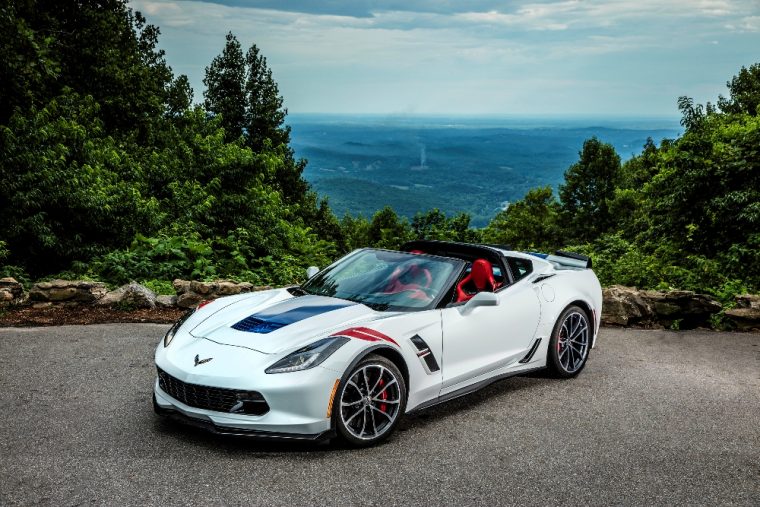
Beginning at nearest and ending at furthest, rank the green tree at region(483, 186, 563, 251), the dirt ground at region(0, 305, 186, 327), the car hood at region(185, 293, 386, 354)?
the car hood at region(185, 293, 386, 354)
the dirt ground at region(0, 305, 186, 327)
the green tree at region(483, 186, 563, 251)

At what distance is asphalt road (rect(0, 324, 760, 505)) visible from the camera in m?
4.07

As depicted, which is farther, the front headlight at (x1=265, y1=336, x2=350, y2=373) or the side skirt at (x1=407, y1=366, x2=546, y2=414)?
the side skirt at (x1=407, y1=366, x2=546, y2=414)

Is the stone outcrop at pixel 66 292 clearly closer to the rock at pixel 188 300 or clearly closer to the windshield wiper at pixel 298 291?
the rock at pixel 188 300

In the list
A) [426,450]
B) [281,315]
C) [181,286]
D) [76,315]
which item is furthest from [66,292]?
[426,450]

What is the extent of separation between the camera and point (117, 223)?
1283cm

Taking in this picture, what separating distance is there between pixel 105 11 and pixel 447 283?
76.8ft

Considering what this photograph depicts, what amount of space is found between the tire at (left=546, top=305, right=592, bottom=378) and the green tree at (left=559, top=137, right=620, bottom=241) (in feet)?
179

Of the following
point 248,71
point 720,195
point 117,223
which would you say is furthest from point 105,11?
point 720,195

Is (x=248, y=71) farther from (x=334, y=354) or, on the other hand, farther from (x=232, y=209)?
(x=334, y=354)

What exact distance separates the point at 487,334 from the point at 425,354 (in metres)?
0.76

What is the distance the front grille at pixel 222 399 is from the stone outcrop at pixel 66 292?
5.18m

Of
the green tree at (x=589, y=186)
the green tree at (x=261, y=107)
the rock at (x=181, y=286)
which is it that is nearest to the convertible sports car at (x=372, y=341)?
the rock at (x=181, y=286)

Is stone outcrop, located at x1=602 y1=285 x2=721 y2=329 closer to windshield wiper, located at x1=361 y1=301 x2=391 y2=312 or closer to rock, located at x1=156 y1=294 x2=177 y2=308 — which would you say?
windshield wiper, located at x1=361 y1=301 x2=391 y2=312

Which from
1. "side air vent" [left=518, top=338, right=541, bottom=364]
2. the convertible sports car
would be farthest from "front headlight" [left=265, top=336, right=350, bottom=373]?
"side air vent" [left=518, top=338, right=541, bottom=364]
